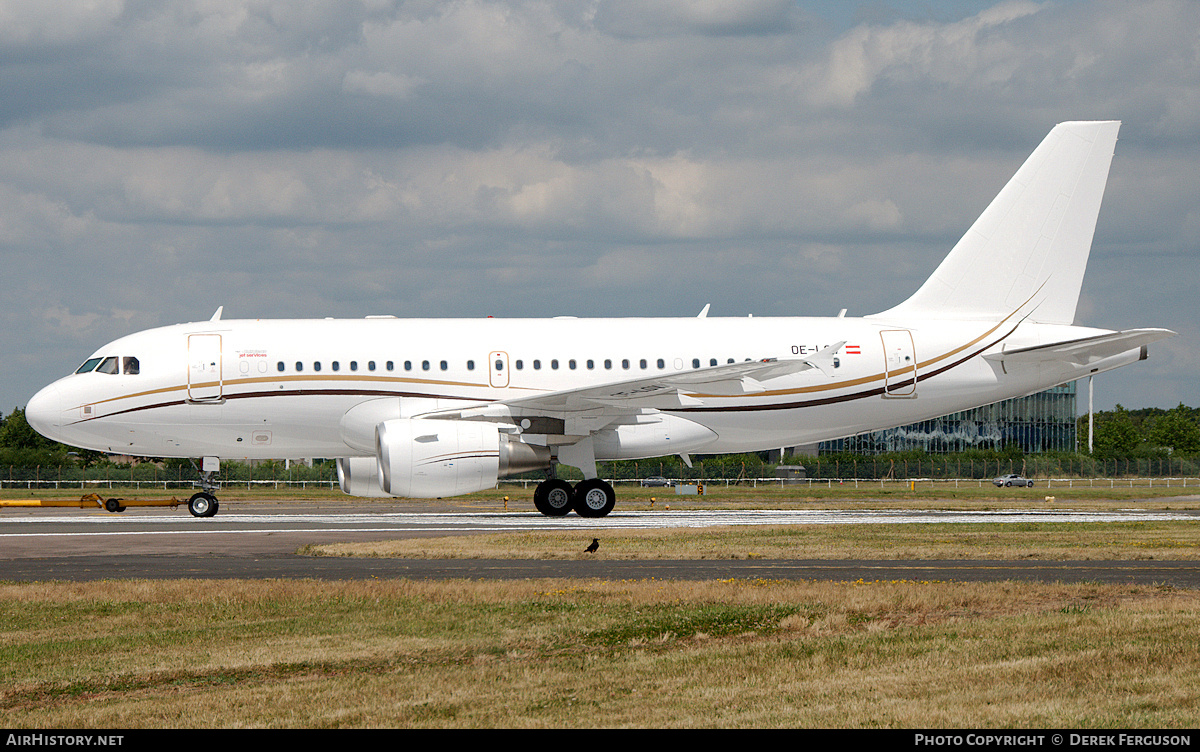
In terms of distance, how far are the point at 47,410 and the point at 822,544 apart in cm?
1810

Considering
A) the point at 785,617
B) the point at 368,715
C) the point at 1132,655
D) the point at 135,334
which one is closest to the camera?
the point at 368,715

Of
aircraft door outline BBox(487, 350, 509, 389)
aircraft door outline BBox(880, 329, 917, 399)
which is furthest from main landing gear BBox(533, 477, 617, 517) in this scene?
aircraft door outline BBox(880, 329, 917, 399)

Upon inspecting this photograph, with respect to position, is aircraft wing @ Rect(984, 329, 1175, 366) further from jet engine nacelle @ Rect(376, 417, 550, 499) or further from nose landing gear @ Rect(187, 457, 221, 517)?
nose landing gear @ Rect(187, 457, 221, 517)

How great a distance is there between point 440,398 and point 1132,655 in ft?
65.7

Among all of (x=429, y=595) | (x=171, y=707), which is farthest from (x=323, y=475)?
(x=171, y=707)

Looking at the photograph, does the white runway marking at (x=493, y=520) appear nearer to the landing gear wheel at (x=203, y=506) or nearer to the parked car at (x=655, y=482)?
the landing gear wheel at (x=203, y=506)

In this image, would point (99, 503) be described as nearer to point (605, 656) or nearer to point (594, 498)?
point (594, 498)

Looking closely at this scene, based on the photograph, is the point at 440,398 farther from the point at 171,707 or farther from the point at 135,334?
the point at 171,707

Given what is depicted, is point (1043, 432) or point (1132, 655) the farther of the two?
point (1043, 432)

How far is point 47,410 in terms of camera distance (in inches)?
1091

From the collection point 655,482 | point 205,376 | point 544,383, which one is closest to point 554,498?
point 544,383

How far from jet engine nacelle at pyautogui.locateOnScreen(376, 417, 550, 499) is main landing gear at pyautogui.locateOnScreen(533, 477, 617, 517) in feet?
6.17

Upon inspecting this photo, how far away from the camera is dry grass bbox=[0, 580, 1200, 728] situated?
293 inches

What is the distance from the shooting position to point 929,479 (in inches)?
2475
